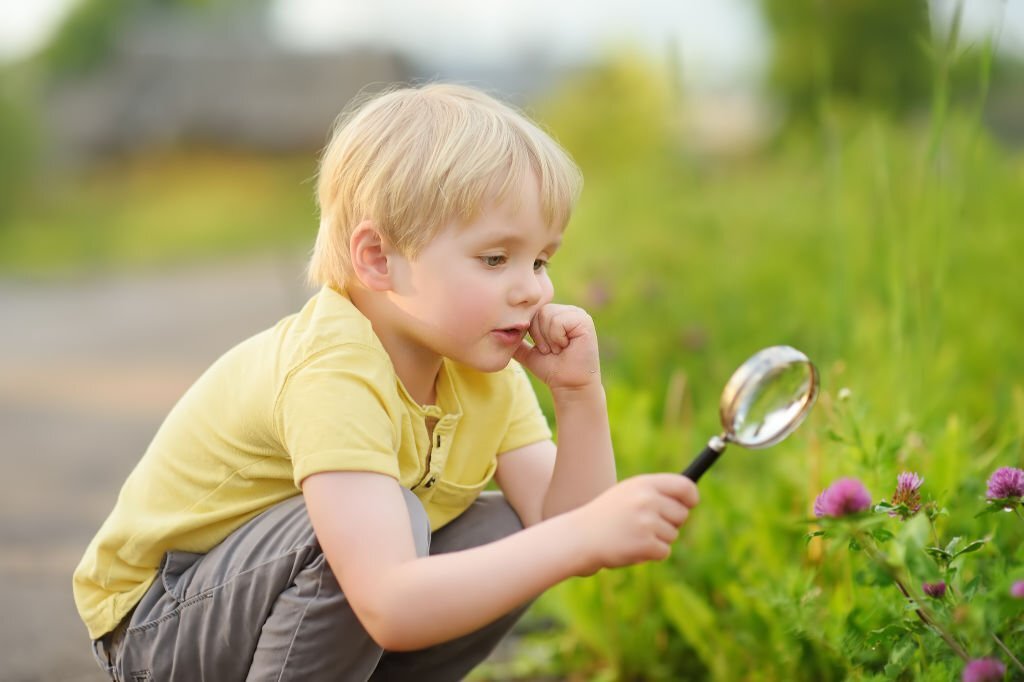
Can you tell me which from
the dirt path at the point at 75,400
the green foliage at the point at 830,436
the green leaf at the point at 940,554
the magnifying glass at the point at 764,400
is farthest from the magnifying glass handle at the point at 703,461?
the dirt path at the point at 75,400

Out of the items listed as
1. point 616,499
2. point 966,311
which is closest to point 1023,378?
point 966,311

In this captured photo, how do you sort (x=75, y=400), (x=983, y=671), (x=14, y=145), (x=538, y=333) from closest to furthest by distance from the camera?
(x=983, y=671) < (x=538, y=333) < (x=75, y=400) < (x=14, y=145)

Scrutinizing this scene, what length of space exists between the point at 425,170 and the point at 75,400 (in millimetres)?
4228

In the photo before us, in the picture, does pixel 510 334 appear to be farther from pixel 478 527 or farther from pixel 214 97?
pixel 214 97

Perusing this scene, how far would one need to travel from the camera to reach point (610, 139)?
47.0ft

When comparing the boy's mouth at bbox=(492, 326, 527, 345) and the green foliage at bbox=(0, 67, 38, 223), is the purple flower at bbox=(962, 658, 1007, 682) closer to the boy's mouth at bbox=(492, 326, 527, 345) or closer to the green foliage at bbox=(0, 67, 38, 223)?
the boy's mouth at bbox=(492, 326, 527, 345)

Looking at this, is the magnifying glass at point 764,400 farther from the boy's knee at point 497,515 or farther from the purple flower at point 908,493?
the boy's knee at point 497,515

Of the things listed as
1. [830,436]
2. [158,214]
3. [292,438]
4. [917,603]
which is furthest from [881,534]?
[158,214]

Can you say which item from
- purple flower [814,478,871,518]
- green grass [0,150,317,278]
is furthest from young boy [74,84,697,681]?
→ green grass [0,150,317,278]

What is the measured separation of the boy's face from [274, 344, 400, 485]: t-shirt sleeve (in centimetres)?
9

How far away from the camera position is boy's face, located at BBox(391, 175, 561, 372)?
57.2 inches

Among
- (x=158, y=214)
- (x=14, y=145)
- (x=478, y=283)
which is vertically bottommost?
(x=158, y=214)

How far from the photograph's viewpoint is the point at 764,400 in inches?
51.8

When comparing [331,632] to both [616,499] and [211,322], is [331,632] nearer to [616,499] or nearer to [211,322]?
[616,499]
